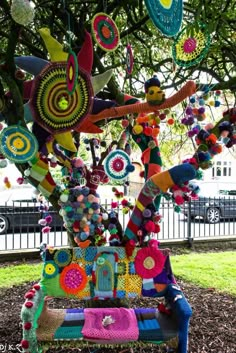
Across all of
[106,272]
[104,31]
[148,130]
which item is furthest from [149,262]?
[104,31]

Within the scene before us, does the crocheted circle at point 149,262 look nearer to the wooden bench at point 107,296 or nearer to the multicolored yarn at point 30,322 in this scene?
the wooden bench at point 107,296

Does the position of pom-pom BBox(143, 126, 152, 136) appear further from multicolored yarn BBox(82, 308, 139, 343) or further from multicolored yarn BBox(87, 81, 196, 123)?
multicolored yarn BBox(82, 308, 139, 343)

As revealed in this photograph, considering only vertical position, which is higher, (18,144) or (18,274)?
(18,144)

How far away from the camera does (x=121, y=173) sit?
126 inches

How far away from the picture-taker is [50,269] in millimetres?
3146

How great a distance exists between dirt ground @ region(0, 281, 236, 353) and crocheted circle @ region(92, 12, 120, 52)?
2247 mm

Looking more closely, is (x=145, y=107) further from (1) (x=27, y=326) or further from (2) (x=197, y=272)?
(2) (x=197, y=272)

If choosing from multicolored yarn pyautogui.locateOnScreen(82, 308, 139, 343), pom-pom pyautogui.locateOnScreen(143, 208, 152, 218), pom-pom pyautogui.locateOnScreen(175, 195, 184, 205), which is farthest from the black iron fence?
pom-pom pyautogui.locateOnScreen(175, 195, 184, 205)

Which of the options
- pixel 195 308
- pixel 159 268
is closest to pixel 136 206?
pixel 159 268

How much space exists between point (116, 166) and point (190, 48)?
1.09 meters

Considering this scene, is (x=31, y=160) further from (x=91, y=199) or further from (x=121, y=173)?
(x=121, y=173)

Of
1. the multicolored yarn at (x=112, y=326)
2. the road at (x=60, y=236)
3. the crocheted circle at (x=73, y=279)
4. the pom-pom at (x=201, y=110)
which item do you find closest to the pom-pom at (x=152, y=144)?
the pom-pom at (x=201, y=110)

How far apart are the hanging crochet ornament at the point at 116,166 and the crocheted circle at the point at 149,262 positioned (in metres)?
0.64

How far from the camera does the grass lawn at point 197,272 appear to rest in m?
5.31
